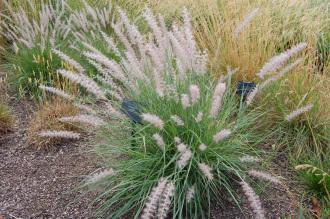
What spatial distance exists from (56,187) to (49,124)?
66cm

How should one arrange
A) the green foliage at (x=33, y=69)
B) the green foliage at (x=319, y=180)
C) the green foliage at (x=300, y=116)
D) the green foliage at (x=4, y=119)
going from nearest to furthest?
the green foliage at (x=319, y=180), the green foliage at (x=300, y=116), the green foliage at (x=4, y=119), the green foliage at (x=33, y=69)

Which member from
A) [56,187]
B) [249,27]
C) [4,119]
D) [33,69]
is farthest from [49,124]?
[249,27]

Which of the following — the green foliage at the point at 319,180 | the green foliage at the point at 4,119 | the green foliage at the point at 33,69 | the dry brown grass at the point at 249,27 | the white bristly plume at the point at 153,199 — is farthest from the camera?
the green foliage at the point at 33,69

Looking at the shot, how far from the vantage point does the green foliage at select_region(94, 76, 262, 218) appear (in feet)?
8.50

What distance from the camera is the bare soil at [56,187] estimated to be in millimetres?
2791

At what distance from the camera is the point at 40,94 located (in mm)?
4328

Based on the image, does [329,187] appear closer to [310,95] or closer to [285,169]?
[285,169]

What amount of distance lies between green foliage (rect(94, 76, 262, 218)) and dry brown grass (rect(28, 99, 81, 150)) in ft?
2.86

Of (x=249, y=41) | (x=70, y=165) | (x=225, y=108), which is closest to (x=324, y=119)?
(x=225, y=108)

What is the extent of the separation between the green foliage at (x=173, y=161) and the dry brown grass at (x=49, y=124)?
34.3 inches

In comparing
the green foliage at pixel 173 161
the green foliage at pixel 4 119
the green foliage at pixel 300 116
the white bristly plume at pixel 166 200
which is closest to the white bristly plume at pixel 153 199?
the white bristly plume at pixel 166 200

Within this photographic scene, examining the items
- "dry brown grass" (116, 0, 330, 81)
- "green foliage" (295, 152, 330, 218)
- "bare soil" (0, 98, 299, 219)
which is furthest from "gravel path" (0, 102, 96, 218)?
"green foliage" (295, 152, 330, 218)

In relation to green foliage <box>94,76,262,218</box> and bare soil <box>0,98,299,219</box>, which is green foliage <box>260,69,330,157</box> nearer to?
bare soil <box>0,98,299,219</box>

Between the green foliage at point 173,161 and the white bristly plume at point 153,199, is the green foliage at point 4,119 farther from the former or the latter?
the white bristly plume at point 153,199
